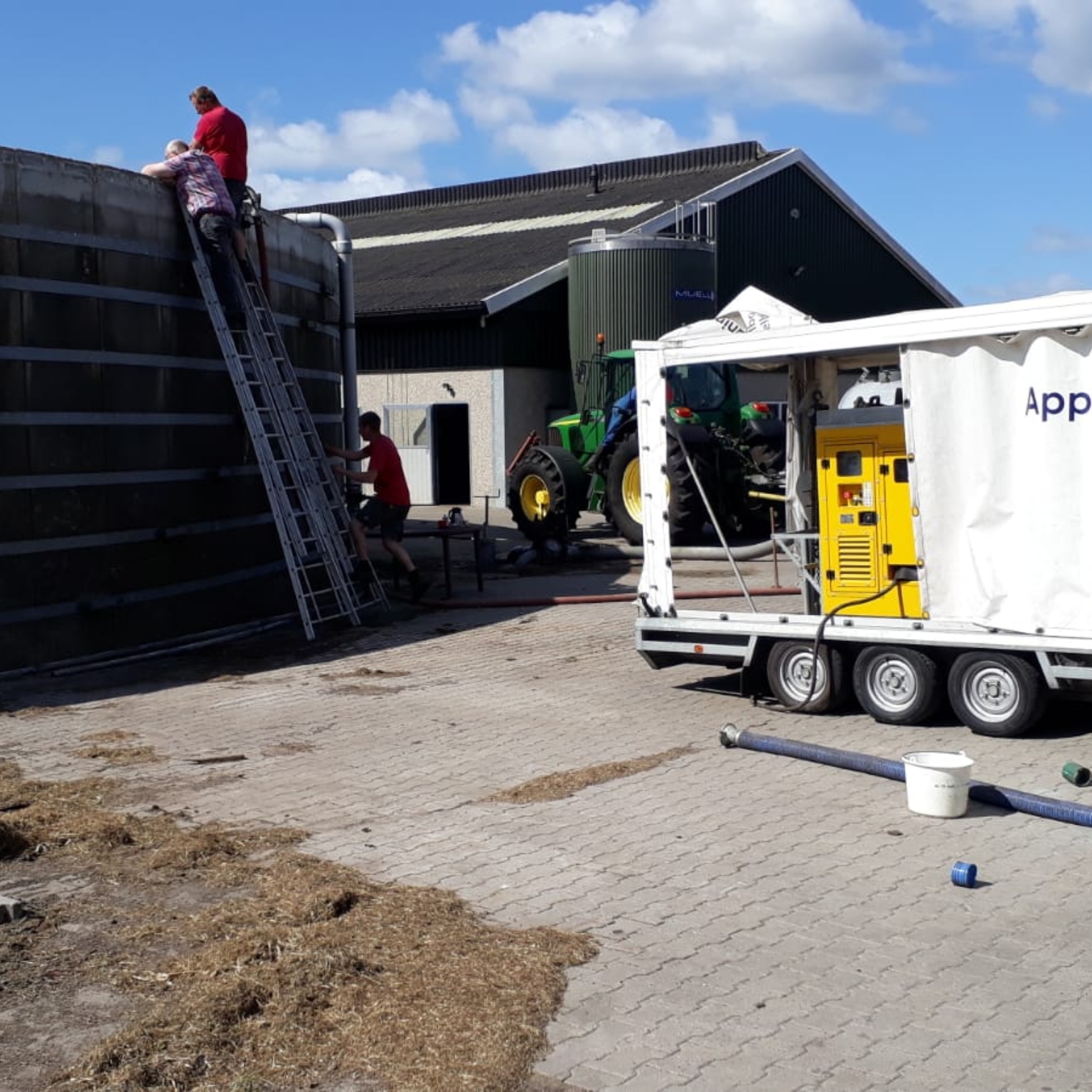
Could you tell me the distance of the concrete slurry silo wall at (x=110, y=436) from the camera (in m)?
11.5

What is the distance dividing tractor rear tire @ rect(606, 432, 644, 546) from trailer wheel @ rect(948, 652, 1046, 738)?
11872mm

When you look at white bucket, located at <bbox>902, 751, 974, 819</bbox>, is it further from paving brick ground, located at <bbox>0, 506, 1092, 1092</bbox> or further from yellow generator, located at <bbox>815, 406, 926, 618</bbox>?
yellow generator, located at <bbox>815, 406, 926, 618</bbox>

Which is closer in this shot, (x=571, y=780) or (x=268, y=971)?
(x=268, y=971)

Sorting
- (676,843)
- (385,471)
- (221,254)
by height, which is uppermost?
(221,254)

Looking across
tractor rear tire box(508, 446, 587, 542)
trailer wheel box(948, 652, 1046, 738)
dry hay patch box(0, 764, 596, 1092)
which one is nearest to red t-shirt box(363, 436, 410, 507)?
tractor rear tire box(508, 446, 587, 542)

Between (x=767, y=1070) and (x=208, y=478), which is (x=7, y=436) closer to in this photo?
(x=208, y=478)

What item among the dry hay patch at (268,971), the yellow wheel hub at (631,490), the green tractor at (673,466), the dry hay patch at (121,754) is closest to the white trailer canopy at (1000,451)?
the dry hay patch at (268,971)

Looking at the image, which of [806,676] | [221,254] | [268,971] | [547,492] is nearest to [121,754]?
[268,971]

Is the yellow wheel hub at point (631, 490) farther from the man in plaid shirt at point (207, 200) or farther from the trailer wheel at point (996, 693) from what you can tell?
the trailer wheel at point (996, 693)

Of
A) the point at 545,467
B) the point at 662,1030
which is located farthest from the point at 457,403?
the point at 662,1030

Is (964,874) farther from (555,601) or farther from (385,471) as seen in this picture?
(385,471)

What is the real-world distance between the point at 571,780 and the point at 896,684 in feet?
8.38

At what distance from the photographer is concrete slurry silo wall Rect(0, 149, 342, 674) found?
11523mm

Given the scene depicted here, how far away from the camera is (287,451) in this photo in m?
13.9
